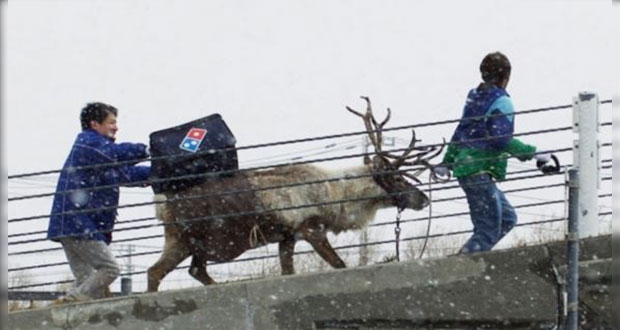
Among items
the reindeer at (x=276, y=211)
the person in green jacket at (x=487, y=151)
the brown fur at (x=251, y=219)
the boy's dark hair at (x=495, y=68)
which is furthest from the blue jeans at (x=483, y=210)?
the brown fur at (x=251, y=219)

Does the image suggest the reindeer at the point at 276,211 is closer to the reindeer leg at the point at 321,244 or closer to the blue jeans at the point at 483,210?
the reindeer leg at the point at 321,244

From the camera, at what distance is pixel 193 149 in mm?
7953

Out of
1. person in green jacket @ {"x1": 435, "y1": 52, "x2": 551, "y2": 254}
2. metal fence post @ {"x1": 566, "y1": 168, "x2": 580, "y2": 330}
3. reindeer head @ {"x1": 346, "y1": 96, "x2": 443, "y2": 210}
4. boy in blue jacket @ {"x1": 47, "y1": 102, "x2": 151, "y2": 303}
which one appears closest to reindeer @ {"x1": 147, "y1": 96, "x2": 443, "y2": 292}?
reindeer head @ {"x1": 346, "y1": 96, "x2": 443, "y2": 210}

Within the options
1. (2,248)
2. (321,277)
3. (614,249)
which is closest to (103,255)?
(321,277)

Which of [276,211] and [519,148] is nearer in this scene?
[519,148]

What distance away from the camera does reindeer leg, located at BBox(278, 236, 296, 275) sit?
9596 millimetres

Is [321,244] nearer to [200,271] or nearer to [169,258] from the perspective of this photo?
[200,271]

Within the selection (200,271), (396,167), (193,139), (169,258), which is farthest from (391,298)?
(396,167)

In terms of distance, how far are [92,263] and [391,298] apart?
225 cm

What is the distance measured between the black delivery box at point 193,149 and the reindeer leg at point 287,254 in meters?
1.64

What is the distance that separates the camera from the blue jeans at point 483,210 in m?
7.02

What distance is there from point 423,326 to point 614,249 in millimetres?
1471

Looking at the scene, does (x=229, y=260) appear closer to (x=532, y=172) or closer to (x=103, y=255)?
(x=103, y=255)

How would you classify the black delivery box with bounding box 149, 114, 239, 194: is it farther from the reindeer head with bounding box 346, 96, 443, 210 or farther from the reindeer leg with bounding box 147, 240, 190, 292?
the reindeer head with bounding box 346, 96, 443, 210
